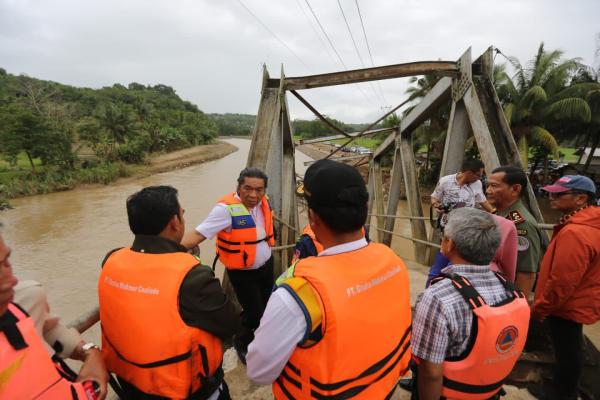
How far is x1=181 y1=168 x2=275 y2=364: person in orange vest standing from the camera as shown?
7.97ft

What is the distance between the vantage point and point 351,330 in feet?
3.13

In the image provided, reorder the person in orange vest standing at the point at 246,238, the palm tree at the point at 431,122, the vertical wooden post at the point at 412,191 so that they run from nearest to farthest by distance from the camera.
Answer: the person in orange vest standing at the point at 246,238 → the vertical wooden post at the point at 412,191 → the palm tree at the point at 431,122

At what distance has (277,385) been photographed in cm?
116

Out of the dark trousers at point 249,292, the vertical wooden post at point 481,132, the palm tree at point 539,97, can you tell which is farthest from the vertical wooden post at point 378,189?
the palm tree at point 539,97

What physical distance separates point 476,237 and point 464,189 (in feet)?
7.11

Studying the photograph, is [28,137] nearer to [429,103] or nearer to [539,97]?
[429,103]

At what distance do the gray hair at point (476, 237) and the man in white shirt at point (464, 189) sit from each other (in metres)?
1.96

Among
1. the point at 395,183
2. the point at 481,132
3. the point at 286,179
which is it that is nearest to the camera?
the point at 481,132

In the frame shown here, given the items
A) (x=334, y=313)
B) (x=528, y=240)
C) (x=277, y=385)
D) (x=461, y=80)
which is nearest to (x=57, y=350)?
(x=277, y=385)

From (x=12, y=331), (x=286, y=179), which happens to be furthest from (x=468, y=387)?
(x=286, y=179)

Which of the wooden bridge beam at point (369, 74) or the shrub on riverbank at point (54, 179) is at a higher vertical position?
the wooden bridge beam at point (369, 74)

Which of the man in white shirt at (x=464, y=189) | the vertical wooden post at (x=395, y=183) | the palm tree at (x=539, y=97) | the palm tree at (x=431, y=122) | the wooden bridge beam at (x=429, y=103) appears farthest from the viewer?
the palm tree at (x=431, y=122)

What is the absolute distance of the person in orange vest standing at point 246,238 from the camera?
243 centimetres

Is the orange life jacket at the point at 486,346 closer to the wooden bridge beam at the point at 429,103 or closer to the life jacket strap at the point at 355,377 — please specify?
the life jacket strap at the point at 355,377
